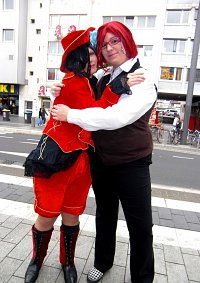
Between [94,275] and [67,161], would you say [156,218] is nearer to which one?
[94,275]

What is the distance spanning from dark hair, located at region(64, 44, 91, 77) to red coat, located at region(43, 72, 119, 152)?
1.8 inches

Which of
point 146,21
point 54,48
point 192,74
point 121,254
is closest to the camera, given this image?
point 121,254

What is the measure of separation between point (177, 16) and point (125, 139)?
79.6 ft

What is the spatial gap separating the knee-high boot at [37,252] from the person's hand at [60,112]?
96cm

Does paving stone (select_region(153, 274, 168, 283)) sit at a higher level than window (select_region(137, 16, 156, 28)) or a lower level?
lower

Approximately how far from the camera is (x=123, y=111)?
62.3 inches

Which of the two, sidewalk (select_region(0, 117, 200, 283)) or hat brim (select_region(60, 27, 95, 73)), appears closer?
hat brim (select_region(60, 27, 95, 73))

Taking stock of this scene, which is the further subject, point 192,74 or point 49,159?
point 192,74

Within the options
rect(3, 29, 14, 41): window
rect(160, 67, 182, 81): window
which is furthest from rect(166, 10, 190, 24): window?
rect(3, 29, 14, 41): window

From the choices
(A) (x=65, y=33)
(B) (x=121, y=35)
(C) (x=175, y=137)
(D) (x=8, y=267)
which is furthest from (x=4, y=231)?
(A) (x=65, y=33)

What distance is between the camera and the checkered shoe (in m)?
2.24

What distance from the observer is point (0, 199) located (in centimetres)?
376

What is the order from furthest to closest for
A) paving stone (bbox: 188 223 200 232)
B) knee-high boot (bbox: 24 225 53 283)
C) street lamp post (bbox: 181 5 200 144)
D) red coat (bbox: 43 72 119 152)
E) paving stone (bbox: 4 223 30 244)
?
street lamp post (bbox: 181 5 200 144)
paving stone (bbox: 188 223 200 232)
paving stone (bbox: 4 223 30 244)
knee-high boot (bbox: 24 225 53 283)
red coat (bbox: 43 72 119 152)

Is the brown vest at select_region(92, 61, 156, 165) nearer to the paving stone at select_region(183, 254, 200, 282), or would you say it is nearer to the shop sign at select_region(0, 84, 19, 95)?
the paving stone at select_region(183, 254, 200, 282)
